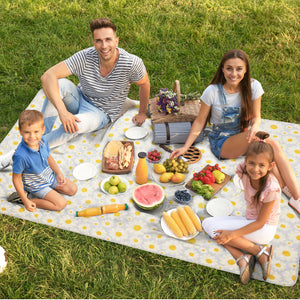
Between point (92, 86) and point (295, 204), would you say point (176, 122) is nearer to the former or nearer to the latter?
point (92, 86)

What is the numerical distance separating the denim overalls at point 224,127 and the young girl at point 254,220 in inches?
26.7

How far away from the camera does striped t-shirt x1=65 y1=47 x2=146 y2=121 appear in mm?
4738

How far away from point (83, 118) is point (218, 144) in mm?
1783

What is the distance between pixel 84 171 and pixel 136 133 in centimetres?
Answer: 96

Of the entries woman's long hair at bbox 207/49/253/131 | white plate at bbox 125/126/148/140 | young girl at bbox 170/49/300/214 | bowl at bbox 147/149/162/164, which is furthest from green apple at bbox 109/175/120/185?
woman's long hair at bbox 207/49/253/131

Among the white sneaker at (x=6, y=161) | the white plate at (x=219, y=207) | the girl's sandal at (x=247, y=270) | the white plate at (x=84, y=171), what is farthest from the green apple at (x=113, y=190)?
the girl's sandal at (x=247, y=270)

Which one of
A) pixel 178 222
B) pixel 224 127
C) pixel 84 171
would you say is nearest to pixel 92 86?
pixel 84 171

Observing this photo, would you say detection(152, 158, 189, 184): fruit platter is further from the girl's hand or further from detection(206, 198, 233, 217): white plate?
the girl's hand

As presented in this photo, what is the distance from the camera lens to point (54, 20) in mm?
7434

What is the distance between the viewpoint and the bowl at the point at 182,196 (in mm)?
4250

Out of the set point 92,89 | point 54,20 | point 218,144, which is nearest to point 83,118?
point 92,89

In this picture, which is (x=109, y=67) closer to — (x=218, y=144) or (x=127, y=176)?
(x=127, y=176)

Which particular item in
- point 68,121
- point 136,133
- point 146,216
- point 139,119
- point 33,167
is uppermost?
point 68,121

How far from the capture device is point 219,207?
4223 mm
